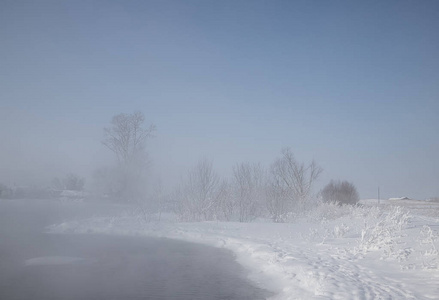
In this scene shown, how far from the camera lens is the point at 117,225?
70.4 ft

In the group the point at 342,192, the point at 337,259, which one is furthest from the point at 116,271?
the point at 342,192

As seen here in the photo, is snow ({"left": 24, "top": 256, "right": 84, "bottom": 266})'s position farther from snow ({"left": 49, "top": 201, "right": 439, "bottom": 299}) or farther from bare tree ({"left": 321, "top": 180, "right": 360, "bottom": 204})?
bare tree ({"left": 321, "top": 180, "right": 360, "bottom": 204})

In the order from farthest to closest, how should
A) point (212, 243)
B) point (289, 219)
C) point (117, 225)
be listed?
point (289, 219)
point (117, 225)
point (212, 243)

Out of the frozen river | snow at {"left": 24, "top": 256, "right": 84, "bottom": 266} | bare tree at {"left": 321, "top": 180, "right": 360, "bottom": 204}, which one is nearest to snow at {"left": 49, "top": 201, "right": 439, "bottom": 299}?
the frozen river

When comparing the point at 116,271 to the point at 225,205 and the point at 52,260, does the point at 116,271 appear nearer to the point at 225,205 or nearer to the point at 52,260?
the point at 52,260

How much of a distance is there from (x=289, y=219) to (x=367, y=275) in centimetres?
1751

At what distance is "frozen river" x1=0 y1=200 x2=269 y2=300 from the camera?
24.8 ft

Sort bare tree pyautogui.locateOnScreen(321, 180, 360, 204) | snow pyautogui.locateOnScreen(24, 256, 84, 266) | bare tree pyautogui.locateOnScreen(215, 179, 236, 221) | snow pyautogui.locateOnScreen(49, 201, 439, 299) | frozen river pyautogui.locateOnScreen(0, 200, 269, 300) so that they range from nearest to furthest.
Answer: snow pyautogui.locateOnScreen(49, 201, 439, 299) < frozen river pyautogui.locateOnScreen(0, 200, 269, 300) < snow pyautogui.locateOnScreen(24, 256, 84, 266) < bare tree pyautogui.locateOnScreen(215, 179, 236, 221) < bare tree pyautogui.locateOnScreen(321, 180, 360, 204)

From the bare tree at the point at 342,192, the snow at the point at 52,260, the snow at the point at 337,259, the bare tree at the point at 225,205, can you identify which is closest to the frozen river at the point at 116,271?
the snow at the point at 52,260

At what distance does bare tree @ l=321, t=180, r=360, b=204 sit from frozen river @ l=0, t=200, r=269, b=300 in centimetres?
3371

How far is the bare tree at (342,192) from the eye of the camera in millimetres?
44469

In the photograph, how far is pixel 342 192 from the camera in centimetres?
4553

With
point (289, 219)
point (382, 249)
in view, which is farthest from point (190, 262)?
point (289, 219)

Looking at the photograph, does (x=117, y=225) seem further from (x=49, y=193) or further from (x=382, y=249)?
(x=49, y=193)
